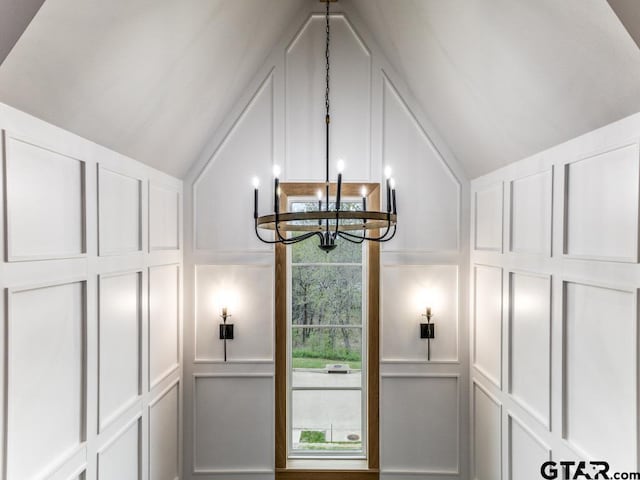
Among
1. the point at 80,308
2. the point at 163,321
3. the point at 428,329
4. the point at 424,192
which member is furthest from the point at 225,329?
the point at 424,192

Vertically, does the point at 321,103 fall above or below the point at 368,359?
above

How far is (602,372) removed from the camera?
1857 mm

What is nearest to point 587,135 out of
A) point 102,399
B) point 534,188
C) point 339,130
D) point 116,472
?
point 534,188

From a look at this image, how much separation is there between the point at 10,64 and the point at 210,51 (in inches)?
49.8

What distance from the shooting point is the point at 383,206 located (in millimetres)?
3445

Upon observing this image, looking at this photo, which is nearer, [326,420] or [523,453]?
[523,453]

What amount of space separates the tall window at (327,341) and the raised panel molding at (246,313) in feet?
0.74

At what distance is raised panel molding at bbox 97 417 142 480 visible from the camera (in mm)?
2262

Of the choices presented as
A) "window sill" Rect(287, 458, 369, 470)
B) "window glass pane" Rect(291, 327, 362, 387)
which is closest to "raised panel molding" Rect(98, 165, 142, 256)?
"window glass pane" Rect(291, 327, 362, 387)

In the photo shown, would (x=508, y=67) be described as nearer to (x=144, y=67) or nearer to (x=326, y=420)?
(x=144, y=67)

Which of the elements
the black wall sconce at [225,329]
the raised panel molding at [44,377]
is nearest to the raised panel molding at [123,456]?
the raised panel molding at [44,377]

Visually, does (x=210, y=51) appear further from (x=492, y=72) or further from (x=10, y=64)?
(x=492, y=72)

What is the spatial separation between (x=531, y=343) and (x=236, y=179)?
7.74 ft

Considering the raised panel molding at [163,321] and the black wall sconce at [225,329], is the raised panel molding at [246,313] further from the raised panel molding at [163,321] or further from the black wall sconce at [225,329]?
the raised panel molding at [163,321]
